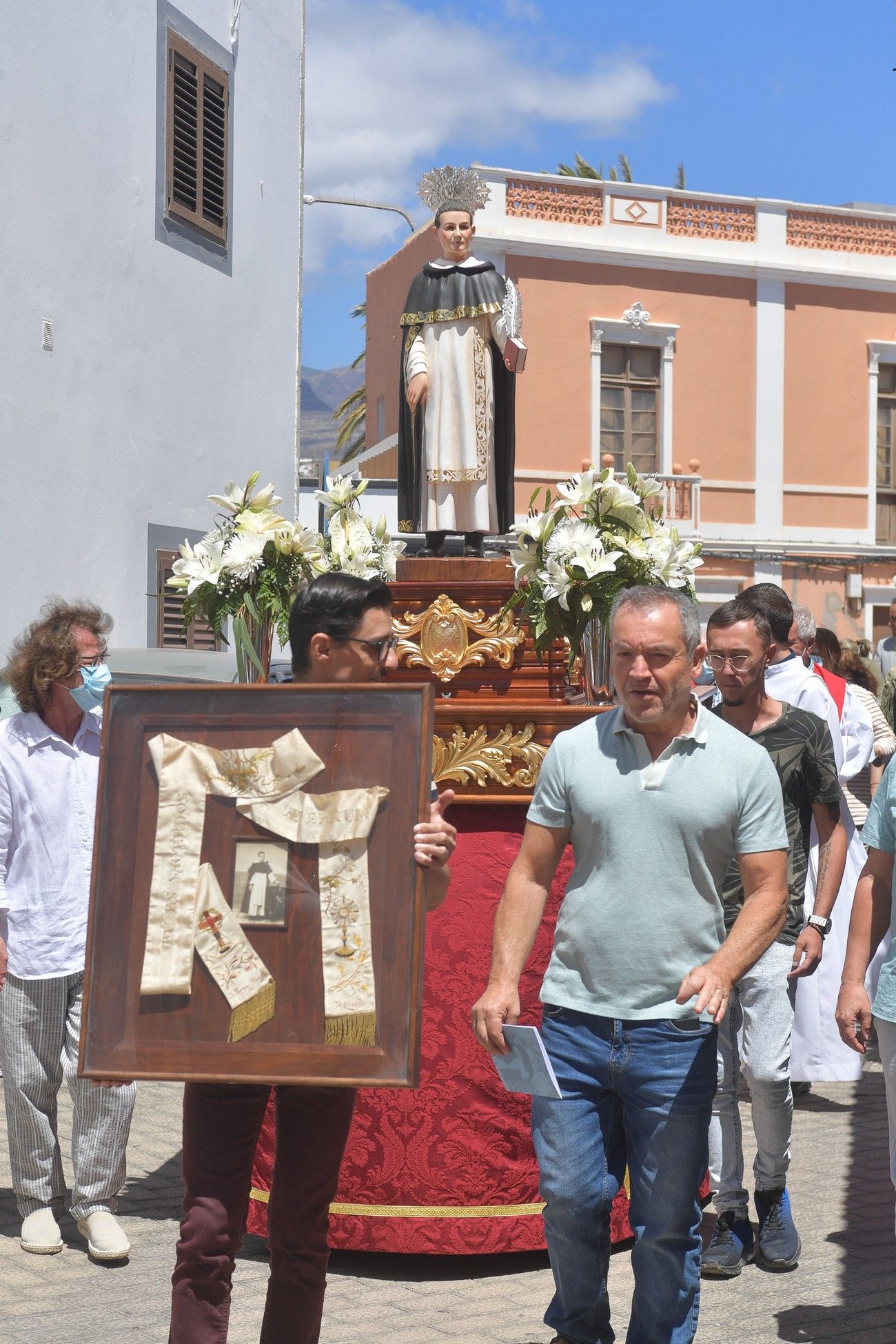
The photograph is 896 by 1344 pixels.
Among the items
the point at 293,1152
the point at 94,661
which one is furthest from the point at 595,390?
the point at 293,1152

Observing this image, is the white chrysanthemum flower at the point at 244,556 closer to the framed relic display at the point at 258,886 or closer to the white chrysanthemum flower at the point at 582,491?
the white chrysanthemum flower at the point at 582,491

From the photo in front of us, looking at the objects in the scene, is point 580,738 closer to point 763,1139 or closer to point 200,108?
point 763,1139

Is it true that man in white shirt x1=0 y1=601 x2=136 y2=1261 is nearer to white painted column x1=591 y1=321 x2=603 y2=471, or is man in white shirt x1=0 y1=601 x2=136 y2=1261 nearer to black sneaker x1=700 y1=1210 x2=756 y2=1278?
black sneaker x1=700 y1=1210 x2=756 y2=1278

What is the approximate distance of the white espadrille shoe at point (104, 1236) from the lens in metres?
5.13

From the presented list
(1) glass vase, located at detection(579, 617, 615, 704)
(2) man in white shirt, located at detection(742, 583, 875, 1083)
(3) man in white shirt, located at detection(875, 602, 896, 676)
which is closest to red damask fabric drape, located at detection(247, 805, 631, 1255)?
(1) glass vase, located at detection(579, 617, 615, 704)

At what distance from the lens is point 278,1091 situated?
3.58 metres

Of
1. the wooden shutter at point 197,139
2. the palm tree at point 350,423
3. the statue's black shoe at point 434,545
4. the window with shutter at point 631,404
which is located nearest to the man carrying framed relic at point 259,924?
the statue's black shoe at point 434,545

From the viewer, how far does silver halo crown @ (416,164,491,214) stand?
6.09 metres

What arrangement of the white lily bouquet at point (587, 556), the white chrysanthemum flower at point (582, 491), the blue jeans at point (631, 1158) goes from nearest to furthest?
the blue jeans at point (631, 1158) → the white lily bouquet at point (587, 556) → the white chrysanthemum flower at point (582, 491)

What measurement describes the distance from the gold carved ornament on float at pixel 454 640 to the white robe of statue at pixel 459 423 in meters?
0.66

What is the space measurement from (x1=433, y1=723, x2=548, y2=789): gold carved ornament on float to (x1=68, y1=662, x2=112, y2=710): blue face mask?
→ 1197 millimetres

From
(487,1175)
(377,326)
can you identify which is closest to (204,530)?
(487,1175)

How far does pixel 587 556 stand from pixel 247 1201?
2.32 m

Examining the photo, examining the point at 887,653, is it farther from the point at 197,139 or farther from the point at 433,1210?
the point at 433,1210
